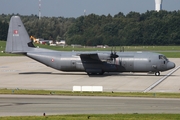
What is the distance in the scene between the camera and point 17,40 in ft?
163

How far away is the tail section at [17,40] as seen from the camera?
4950cm

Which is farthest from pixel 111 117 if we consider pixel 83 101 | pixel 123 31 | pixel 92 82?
pixel 123 31

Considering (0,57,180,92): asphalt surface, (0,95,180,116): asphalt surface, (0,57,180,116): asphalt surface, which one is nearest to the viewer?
(0,95,180,116): asphalt surface

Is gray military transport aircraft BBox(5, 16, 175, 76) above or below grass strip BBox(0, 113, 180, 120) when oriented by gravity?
above

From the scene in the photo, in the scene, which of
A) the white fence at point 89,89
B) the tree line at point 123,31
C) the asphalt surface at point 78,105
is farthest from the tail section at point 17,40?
the tree line at point 123,31

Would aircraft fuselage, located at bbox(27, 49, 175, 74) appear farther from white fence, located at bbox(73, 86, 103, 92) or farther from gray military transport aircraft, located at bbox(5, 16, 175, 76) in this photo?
white fence, located at bbox(73, 86, 103, 92)

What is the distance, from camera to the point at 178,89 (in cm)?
3722

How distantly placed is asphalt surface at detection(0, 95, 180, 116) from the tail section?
62.6 ft

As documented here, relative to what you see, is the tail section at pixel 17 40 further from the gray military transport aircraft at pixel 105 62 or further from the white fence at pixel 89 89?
the white fence at pixel 89 89

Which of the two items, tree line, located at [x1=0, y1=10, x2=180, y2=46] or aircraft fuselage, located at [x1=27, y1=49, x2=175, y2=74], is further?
tree line, located at [x1=0, y1=10, x2=180, y2=46]

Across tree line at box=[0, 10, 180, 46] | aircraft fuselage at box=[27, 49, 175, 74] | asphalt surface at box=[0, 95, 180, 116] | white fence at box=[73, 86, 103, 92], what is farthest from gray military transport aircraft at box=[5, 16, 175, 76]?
tree line at box=[0, 10, 180, 46]

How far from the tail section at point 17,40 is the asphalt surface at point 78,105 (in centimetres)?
1909

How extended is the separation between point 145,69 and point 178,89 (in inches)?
418

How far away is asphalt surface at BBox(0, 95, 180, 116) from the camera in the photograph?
24.9m
